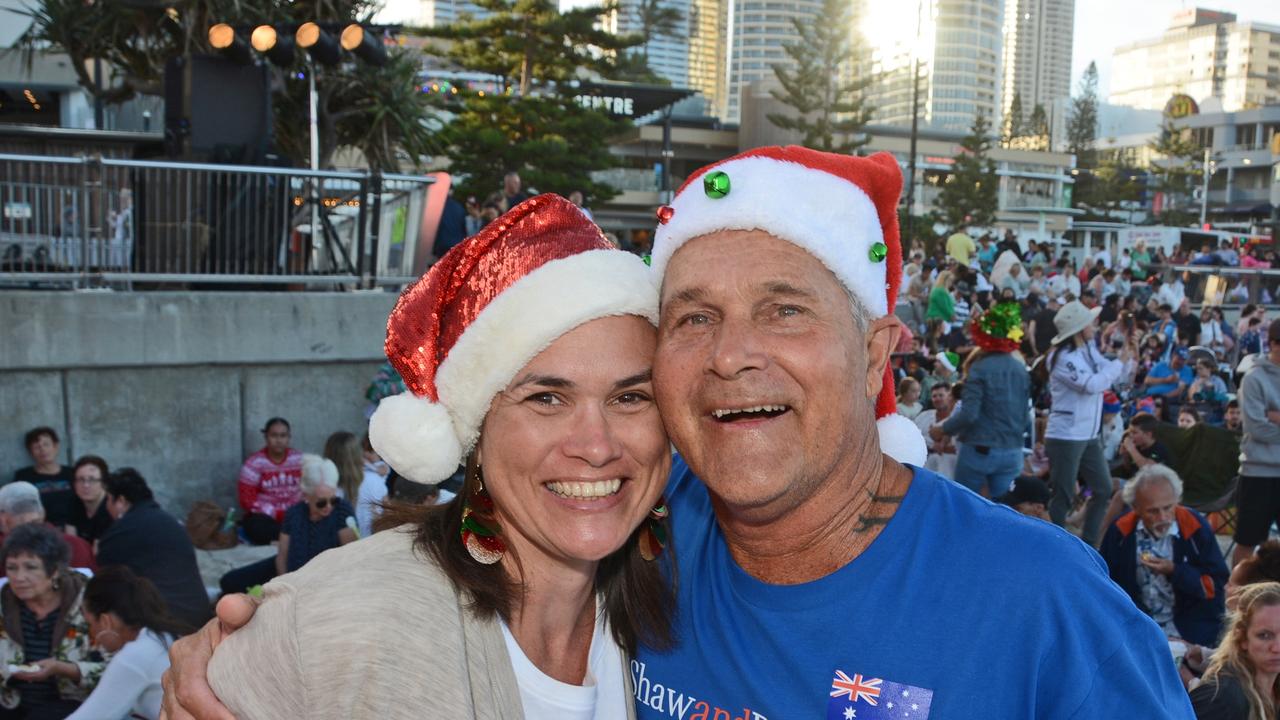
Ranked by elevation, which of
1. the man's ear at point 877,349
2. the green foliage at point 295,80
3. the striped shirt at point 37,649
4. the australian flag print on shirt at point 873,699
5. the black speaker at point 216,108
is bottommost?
the striped shirt at point 37,649

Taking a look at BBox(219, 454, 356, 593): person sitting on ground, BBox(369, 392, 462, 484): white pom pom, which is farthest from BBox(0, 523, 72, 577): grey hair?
BBox(369, 392, 462, 484): white pom pom

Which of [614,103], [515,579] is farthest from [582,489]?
[614,103]

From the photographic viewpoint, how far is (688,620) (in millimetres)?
2369

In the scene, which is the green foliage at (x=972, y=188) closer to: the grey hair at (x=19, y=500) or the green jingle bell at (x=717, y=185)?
the grey hair at (x=19, y=500)

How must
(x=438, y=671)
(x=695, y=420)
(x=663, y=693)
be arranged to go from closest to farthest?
(x=438, y=671) → (x=695, y=420) → (x=663, y=693)

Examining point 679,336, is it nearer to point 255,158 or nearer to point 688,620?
point 688,620

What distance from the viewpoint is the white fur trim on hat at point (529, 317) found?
222cm

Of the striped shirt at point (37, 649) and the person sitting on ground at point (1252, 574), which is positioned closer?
the person sitting on ground at point (1252, 574)

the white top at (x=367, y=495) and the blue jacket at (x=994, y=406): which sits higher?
the blue jacket at (x=994, y=406)

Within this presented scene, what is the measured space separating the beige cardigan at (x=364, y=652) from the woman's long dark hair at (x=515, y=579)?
0.20ft

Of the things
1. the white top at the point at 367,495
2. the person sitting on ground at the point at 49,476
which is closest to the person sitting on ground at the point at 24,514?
the person sitting on ground at the point at 49,476

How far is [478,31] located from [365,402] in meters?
25.8

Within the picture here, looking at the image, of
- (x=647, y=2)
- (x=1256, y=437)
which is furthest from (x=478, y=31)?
(x=647, y=2)

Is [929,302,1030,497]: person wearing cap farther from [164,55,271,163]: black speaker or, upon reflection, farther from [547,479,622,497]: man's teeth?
[164,55,271,163]: black speaker
